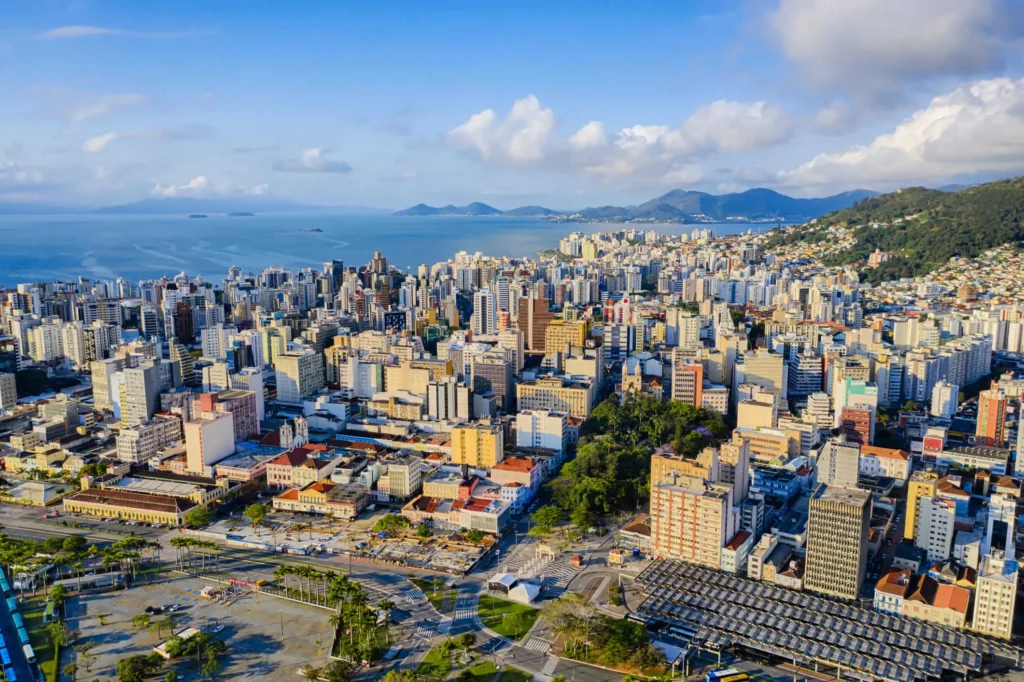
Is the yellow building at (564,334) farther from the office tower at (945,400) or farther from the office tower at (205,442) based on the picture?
the office tower at (205,442)

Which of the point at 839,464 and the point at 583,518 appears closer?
the point at 583,518

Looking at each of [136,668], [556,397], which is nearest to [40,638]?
[136,668]

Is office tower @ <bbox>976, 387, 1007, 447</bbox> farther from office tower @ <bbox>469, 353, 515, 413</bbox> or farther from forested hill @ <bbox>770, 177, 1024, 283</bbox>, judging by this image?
forested hill @ <bbox>770, 177, 1024, 283</bbox>

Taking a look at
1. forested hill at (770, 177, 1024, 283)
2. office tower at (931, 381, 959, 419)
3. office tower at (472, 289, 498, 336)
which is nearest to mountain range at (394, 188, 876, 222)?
forested hill at (770, 177, 1024, 283)

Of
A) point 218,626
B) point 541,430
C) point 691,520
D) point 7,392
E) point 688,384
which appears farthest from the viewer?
point 7,392

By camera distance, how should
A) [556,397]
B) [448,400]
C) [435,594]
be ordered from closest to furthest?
[435,594] → [448,400] → [556,397]

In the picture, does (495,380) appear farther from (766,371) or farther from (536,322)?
(766,371)

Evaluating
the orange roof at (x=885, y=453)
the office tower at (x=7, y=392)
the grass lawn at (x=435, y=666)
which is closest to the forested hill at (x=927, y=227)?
the orange roof at (x=885, y=453)

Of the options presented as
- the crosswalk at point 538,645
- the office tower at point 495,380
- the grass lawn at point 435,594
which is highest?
the office tower at point 495,380

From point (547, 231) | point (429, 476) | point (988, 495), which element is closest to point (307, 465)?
point (429, 476)
